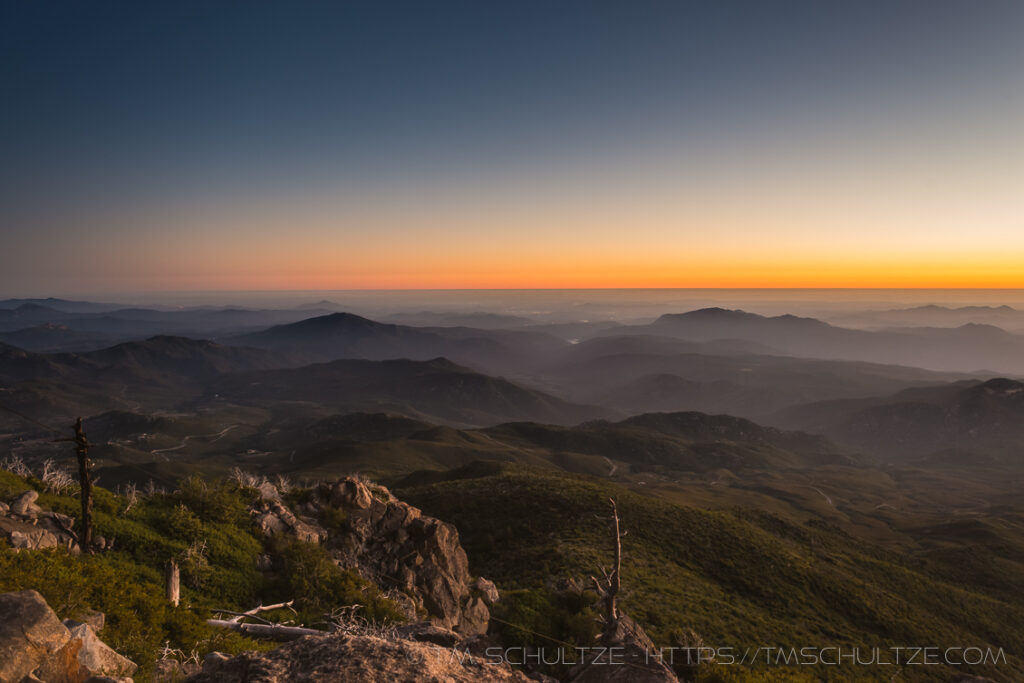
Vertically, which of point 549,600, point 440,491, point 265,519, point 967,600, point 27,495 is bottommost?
point 967,600

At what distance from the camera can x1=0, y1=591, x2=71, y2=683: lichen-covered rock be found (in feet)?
18.1

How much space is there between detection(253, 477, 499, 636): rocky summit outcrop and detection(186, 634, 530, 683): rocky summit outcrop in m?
13.5

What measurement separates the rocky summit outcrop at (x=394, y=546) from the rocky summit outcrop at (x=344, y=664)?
13.5m

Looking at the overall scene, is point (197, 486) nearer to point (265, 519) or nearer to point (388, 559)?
point (265, 519)

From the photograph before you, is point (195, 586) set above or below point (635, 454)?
above

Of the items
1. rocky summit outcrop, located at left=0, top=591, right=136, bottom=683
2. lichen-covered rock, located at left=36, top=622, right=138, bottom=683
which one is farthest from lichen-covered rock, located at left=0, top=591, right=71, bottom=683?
lichen-covered rock, located at left=36, top=622, right=138, bottom=683

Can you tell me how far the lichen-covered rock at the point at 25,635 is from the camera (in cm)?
552

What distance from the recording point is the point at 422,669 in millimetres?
5750

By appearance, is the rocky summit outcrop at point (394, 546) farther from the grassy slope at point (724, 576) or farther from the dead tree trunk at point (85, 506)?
the grassy slope at point (724, 576)

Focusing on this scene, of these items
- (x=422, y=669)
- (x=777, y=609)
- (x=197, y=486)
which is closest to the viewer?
(x=422, y=669)

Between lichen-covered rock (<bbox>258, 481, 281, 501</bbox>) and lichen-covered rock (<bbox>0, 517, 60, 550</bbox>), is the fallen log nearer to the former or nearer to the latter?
lichen-covered rock (<bbox>0, 517, 60, 550</bbox>)

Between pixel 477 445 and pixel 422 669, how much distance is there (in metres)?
144

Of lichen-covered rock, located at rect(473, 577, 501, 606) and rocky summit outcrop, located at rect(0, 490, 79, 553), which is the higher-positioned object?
rocky summit outcrop, located at rect(0, 490, 79, 553)

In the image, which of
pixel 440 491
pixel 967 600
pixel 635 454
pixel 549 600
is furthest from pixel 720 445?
pixel 549 600
